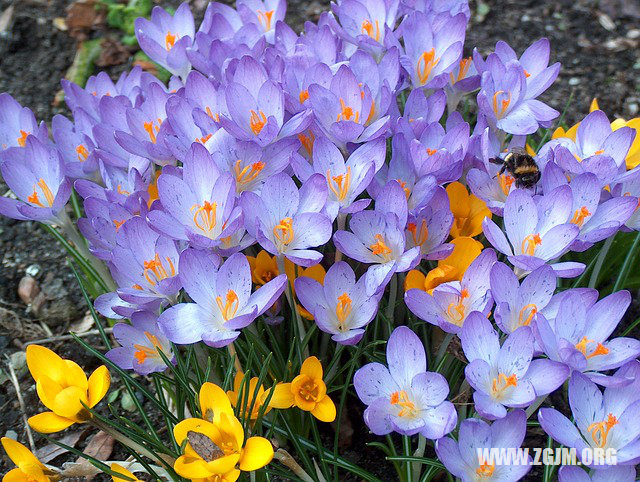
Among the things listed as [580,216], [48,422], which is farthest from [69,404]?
[580,216]

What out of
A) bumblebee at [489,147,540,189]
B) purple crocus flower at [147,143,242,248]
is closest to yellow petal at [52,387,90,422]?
purple crocus flower at [147,143,242,248]

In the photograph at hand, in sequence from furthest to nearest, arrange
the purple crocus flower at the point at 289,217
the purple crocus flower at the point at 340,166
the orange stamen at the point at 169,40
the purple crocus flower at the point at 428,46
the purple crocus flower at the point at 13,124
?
1. the orange stamen at the point at 169,40
2. the purple crocus flower at the point at 13,124
3. the purple crocus flower at the point at 428,46
4. the purple crocus flower at the point at 340,166
5. the purple crocus flower at the point at 289,217

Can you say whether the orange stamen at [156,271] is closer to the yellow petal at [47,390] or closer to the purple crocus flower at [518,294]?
the yellow petal at [47,390]

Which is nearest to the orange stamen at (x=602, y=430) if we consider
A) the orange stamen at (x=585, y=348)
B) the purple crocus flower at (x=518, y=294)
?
the orange stamen at (x=585, y=348)

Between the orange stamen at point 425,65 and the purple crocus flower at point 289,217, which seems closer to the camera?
the purple crocus flower at point 289,217

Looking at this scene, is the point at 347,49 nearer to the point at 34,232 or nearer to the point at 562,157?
the point at 562,157

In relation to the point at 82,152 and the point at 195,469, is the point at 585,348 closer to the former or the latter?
the point at 195,469
